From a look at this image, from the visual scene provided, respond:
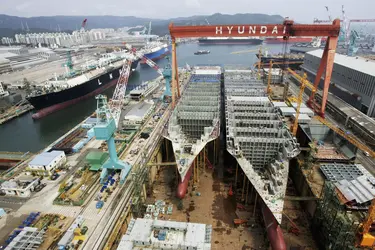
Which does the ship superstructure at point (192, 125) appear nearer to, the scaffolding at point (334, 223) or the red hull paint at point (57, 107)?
the scaffolding at point (334, 223)

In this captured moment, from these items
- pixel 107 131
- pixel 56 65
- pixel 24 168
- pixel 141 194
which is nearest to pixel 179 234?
pixel 141 194

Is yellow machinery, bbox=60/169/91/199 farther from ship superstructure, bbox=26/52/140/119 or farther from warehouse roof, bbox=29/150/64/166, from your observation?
ship superstructure, bbox=26/52/140/119

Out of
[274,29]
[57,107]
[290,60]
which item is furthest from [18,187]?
[290,60]

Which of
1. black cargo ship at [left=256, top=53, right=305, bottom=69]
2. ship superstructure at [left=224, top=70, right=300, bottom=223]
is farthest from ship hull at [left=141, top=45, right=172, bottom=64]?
ship superstructure at [left=224, top=70, right=300, bottom=223]

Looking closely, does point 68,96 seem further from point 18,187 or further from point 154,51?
point 154,51

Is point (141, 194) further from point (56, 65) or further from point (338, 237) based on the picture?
point (56, 65)
